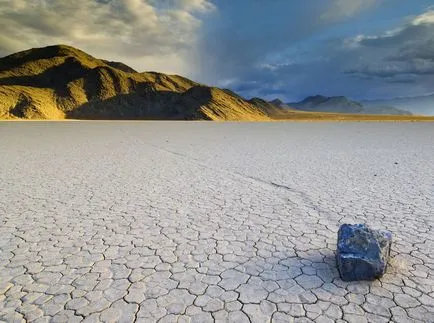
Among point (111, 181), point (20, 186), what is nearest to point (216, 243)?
point (111, 181)

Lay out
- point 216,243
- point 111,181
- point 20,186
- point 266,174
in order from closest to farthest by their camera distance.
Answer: point 216,243, point 20,186, point 111,181, point 266,174

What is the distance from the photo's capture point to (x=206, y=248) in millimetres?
4148

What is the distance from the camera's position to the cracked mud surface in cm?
291

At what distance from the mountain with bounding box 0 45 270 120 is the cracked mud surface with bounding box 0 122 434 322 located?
61888 mm

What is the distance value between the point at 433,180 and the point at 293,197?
4.14 meters

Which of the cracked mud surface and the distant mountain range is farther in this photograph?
the distant mountain range

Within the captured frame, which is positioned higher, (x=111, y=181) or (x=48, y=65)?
(x=48, y=65)

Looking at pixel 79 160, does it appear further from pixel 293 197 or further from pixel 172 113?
pixel 172 113

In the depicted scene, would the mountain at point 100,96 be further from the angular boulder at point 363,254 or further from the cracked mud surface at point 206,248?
the angular boulder at point 363,254

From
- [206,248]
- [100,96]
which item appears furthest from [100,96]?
[206,248]

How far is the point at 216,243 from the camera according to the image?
430 cm

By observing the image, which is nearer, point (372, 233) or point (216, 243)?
point (372, 233)

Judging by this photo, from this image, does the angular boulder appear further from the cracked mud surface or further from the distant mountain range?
the distant mountain range

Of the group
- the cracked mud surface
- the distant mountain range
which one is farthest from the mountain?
the cracked mud surface
